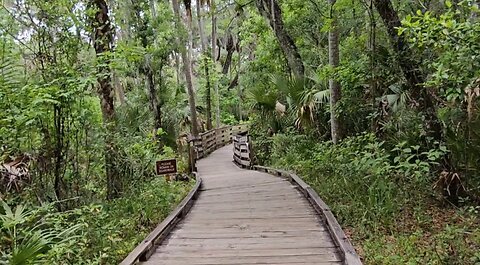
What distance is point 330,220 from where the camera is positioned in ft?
16.9

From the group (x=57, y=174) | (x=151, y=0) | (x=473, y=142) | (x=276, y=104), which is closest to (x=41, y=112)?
(x=57, y=174)

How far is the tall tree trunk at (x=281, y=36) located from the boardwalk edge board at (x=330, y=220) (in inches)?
140

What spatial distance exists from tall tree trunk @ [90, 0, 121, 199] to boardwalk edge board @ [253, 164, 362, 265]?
10.2ft

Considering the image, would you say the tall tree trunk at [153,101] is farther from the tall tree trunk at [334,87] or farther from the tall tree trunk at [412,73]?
the tall tree trunk at [412,73]

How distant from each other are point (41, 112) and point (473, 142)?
16.4ft

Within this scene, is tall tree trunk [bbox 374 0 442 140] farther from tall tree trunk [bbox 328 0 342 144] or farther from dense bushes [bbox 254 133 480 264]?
tall tree trunk [bbox 328 0 342 144]

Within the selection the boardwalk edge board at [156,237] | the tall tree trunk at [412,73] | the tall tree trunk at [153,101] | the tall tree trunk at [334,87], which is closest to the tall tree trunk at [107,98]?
the boardwalk edge board at [156,237]

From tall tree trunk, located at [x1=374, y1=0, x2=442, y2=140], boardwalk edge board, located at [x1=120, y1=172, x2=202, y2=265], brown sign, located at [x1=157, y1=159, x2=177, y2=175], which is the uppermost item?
tall tree trunk, located at [x1=374, y1=0, x2=442, y2=140]

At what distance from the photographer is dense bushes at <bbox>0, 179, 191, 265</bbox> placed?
11.5 feet

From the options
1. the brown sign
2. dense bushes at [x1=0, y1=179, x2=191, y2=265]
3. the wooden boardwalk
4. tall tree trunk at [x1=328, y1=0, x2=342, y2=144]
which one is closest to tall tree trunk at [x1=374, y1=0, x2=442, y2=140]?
the wooden boardwalk

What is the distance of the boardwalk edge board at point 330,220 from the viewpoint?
393 centimetres

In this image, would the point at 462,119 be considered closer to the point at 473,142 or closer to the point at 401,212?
the point at 473,142

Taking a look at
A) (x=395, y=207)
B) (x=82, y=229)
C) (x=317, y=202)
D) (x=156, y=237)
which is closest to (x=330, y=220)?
(x=395, y=207)

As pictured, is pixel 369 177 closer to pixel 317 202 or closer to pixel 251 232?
pixel 317 202
